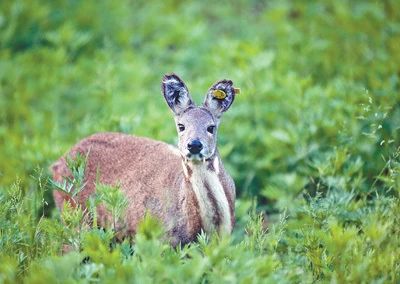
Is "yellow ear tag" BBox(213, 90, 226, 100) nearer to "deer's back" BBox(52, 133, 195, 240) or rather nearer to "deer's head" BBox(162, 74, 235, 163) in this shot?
"deer's head" BBox(162, 74, 235, 163)

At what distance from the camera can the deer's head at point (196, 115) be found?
245 inches

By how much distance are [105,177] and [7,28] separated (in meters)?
5.06

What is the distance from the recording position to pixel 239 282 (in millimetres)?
4996

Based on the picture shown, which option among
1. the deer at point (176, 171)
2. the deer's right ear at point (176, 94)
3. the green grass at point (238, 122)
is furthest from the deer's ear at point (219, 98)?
the green grass at point (238, 122)

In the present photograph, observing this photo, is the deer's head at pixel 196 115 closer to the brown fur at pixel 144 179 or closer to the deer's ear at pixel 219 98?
the deer's ear at pixel 219 98

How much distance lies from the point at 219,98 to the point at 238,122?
2819 mm

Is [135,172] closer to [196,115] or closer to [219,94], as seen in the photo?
[196,115]

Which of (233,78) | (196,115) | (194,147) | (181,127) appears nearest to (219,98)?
(196,115)

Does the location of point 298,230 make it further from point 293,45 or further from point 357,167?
point 293,45

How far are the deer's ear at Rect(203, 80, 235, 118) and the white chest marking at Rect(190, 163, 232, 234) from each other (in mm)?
684

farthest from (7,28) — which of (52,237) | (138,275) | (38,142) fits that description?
(138,275)

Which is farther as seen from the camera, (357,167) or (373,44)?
(373,44)

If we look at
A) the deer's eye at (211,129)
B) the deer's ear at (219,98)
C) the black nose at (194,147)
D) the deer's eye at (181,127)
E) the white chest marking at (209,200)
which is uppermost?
the deer's ear at (219,98)

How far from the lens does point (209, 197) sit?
20.8ft
